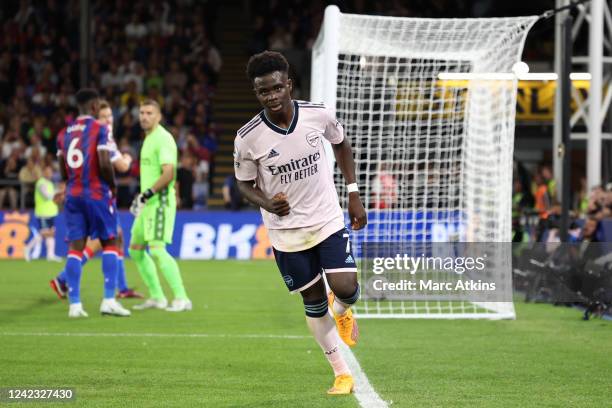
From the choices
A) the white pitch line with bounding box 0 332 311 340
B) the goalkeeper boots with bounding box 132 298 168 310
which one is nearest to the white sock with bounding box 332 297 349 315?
the white pitch line with bounding box 0 332 311 340

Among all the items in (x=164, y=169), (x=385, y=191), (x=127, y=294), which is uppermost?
(x=164, y=169)

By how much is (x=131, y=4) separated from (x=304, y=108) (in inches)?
1028

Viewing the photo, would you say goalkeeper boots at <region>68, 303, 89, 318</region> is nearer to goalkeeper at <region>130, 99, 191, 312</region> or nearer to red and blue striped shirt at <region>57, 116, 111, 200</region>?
goalkeeper at <region>130, 99, 191, 312</region>

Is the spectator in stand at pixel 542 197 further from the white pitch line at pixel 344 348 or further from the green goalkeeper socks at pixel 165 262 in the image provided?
the white pitch line at pixel 344 348

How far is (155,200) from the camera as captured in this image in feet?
38.1

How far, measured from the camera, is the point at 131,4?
3184 cm

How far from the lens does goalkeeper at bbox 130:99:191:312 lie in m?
11.5

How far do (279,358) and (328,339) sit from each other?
1574 mm

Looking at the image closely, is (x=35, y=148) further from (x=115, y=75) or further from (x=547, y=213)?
(x=547, y=213)

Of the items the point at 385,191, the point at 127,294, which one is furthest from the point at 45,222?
the point at 385,191

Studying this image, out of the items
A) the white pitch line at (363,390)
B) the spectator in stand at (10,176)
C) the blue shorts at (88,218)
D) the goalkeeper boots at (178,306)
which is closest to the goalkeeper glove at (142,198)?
the blue shorts at (88,218)

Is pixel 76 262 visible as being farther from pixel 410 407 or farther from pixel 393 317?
pixel 410 407

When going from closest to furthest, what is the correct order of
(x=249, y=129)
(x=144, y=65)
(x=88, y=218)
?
(x=249, y=129) < (x=88, y=218) < (x=144, y=65)

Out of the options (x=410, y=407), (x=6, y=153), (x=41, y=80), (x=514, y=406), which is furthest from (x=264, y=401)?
(x=41, y=80)
